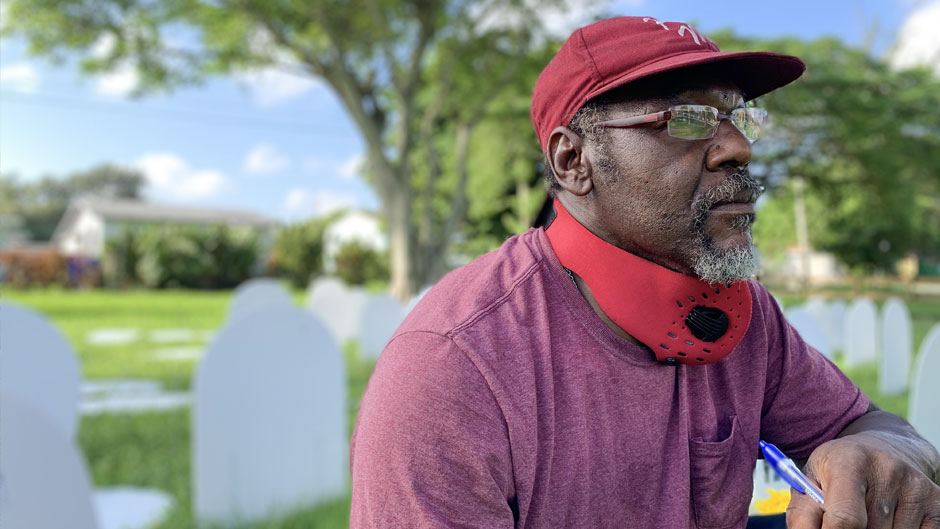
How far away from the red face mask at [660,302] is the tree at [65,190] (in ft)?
301

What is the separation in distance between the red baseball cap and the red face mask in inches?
10.7

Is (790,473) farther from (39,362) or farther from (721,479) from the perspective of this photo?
(39,362)

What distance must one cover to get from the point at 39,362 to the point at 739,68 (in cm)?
319

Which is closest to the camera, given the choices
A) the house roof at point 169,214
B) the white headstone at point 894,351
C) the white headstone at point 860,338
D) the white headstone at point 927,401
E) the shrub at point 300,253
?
the white headstone at point 927,401

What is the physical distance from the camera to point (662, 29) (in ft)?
4.31

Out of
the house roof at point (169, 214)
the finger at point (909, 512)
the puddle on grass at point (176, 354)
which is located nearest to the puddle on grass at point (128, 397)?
the puddle on grass at point (176, 354)

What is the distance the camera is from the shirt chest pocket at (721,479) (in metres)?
1.33

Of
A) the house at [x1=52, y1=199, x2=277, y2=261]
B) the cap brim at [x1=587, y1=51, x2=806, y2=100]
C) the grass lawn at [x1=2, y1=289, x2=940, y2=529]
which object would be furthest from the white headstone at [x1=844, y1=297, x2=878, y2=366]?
the house at [x1=52, y1=199, x2=277, y2=261]

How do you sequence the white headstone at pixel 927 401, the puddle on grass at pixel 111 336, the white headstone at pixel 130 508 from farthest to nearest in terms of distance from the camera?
1. the puddle on grass at pixel 111 336
2. the white headstone at pixel 130 508
3. the white headstone at pixel 927 401

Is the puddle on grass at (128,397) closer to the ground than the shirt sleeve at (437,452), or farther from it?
closer to the ground

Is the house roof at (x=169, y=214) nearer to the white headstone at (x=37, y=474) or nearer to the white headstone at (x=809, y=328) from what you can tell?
the white headstone at (x=809, y=328)

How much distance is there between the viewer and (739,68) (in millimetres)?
1403

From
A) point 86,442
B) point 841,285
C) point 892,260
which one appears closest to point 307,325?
point 86,442

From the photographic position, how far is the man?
1156mm
